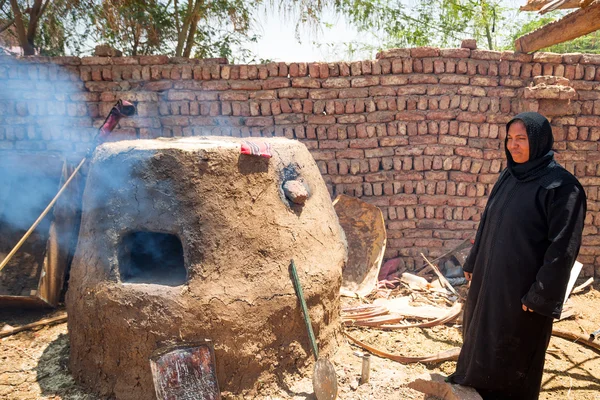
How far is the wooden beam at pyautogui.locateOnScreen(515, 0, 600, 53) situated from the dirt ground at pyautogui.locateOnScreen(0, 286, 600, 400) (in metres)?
2.67

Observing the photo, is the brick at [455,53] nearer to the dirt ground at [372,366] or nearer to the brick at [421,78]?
the brick at [421,78]

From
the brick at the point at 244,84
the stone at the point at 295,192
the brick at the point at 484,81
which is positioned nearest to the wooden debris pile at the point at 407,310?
the stone at the point at 295,192

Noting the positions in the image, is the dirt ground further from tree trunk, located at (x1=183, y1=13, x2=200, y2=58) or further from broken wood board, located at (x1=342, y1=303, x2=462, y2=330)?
tree trunk, located at (x1=183, y1=13, x2=200, y2=58)

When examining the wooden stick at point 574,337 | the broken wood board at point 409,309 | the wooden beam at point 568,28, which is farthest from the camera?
the broken wood board at point 409,309

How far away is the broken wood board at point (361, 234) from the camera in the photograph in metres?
4.90

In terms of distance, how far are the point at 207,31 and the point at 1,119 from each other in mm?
3083

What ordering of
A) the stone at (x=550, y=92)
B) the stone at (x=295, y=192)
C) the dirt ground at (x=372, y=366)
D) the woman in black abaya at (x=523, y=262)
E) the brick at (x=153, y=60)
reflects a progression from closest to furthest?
the woman in black abaya at (x=523, y=262), the dirt ground at (x=372, y=366), the stone at (x=295, y=192), the stone at (x=550, y=92), the brick at (x=153, y=60)

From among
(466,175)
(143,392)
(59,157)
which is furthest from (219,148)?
(466,175)

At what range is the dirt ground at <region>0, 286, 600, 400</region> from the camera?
3.00 m

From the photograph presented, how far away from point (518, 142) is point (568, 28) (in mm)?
2124

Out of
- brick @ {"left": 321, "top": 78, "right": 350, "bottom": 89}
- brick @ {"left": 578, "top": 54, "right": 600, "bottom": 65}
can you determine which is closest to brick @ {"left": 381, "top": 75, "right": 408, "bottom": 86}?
brick @ {"left": 321, "top": 78, "right": 350, "bottom": 89}

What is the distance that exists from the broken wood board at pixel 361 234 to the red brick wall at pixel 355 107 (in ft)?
0.70

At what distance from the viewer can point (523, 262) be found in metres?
2.30

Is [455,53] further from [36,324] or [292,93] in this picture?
[36,324]
